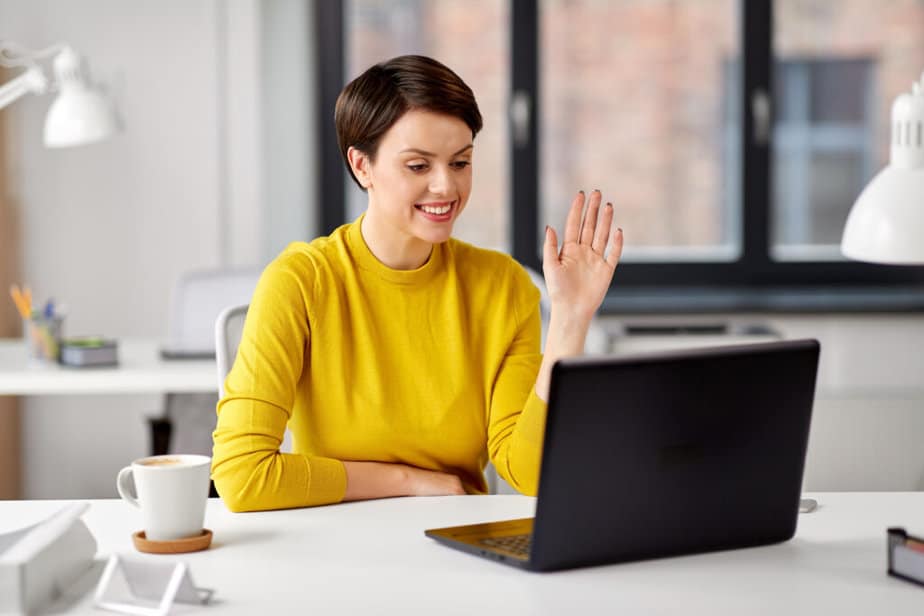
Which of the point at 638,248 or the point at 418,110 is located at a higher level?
the point at 418,110

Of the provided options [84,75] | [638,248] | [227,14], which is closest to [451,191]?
[84,75]

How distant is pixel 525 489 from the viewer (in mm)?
1711

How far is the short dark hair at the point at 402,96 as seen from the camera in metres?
1.72

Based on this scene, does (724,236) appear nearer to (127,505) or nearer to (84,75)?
(84,75)

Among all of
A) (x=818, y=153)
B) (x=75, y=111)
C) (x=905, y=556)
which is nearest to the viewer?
(x=905, y=556)

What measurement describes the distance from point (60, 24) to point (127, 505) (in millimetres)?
2565

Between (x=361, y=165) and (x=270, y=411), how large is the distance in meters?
0.39

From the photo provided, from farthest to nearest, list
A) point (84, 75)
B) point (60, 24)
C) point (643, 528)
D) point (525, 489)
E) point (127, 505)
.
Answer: point (60, 24), point (84, 75), point (525, 489), point (127, 505), point (643, 528)

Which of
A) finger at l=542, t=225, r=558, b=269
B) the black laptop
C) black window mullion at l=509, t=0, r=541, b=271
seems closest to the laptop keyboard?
the black laptop

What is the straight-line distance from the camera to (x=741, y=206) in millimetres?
4113

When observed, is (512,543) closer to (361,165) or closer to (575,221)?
(575,221)

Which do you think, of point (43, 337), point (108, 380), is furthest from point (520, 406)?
point (43, 337)

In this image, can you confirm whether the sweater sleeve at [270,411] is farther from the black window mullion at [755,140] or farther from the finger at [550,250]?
the black window mullion at [755,140]

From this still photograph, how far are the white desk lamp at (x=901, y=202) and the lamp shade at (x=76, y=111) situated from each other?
2.06m
